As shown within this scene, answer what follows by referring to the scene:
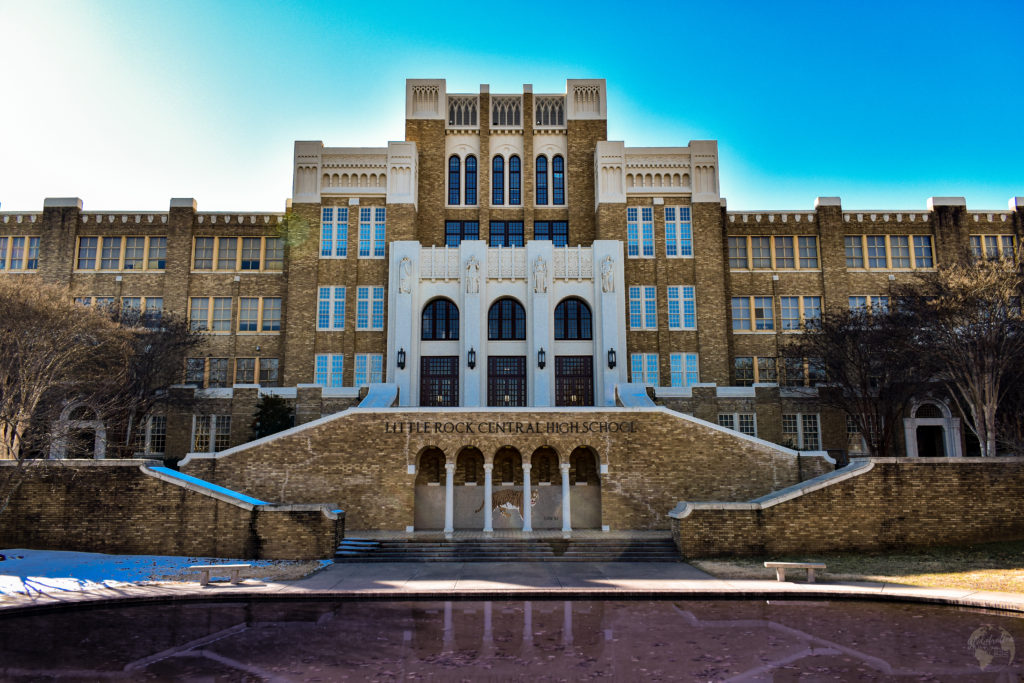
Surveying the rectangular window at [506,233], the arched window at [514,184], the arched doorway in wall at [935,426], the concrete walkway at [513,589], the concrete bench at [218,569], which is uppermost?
the arched window at [514,184]

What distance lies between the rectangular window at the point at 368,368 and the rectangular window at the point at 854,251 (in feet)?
88.8

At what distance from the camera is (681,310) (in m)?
42.2

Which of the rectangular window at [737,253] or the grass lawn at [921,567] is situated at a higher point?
the rectangular window at [737,253]

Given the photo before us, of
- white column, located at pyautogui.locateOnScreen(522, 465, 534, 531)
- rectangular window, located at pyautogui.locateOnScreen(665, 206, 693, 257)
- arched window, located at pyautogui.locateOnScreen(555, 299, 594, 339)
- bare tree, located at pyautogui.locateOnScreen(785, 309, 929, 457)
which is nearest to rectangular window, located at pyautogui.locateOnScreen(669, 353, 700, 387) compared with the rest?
bare tree, located at pyautogui.locateOnScreen(785, 309, 929, 457)

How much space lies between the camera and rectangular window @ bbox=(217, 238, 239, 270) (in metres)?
44.0

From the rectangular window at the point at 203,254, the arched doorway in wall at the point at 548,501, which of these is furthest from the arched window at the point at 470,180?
the arched doorway in wall at the point at 548,501

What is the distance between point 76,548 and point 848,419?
35.0m

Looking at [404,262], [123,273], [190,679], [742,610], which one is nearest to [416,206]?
[404,262]

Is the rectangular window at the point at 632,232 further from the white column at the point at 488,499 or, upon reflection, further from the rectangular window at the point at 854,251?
the white column at the point at 488,499

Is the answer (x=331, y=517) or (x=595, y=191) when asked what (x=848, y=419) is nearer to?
(x=595, y=191)

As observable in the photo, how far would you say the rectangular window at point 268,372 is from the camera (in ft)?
139

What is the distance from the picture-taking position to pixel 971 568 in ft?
70.6

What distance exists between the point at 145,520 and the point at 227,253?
22360 mm

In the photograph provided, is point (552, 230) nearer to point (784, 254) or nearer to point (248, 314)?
point (784, 254)
